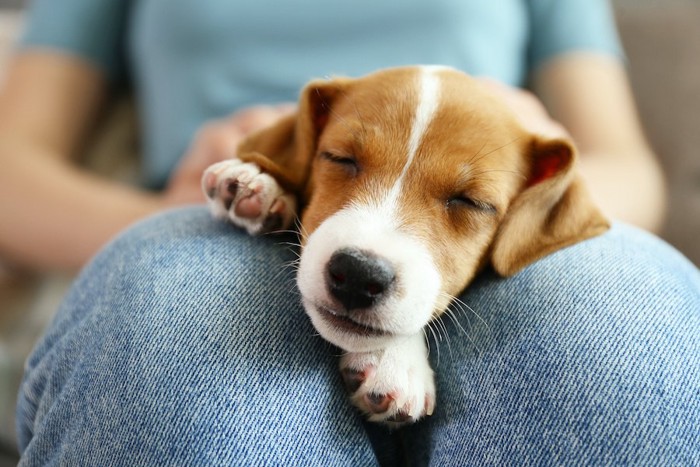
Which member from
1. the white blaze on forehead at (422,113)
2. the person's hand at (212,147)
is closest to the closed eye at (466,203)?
the white blaze on forehead at (422,113)

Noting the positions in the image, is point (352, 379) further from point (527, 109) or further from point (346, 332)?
point (527, 109)

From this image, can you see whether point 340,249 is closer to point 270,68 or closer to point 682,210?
point 270,68

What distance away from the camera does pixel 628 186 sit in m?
1.91

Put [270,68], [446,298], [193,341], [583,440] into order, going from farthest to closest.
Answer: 1. [270,68]
2. [446,298]
3. [193,341]
4. [583,440]

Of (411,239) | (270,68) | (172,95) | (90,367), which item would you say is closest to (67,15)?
(172,95)

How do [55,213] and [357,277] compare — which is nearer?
[357,277]

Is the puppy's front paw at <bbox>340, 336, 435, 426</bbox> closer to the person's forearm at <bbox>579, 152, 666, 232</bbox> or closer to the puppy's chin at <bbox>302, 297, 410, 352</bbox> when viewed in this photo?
the puppy's chin at <bbox>302, 297, 410, 352</bbox>

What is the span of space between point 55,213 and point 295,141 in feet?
3.21

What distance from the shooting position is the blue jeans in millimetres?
887

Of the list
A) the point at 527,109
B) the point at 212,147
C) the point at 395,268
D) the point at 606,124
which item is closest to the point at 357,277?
the point at 395,268

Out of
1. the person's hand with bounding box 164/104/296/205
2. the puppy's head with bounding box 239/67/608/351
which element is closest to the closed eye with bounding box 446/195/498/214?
the puppy's head with bounding box 239/67/608/351

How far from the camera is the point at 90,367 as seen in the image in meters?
0.99

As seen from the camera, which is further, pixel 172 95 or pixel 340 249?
pixel 172 95

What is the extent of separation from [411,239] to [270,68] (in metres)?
1.24
